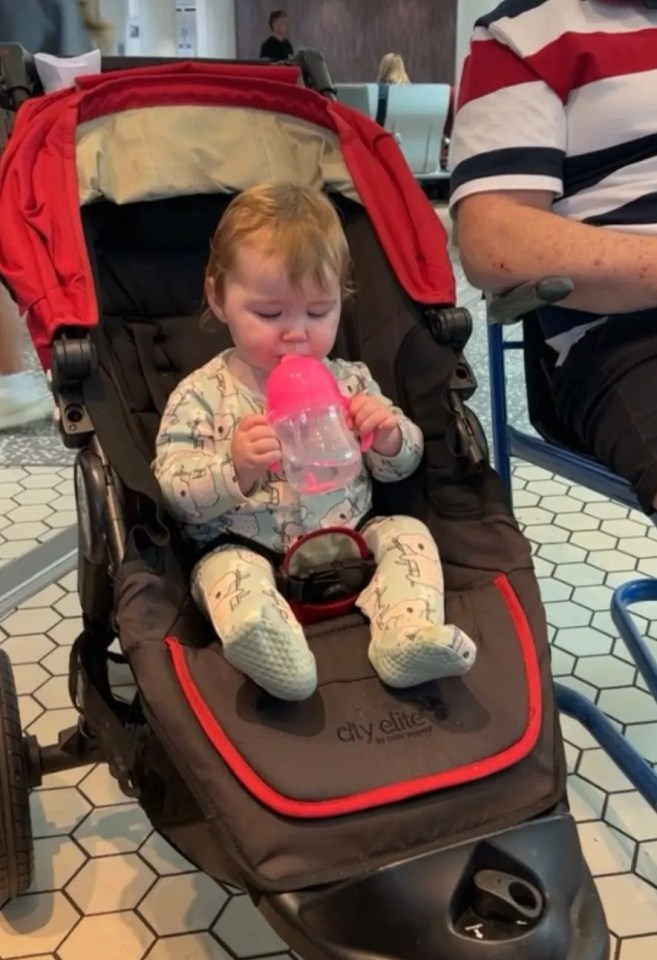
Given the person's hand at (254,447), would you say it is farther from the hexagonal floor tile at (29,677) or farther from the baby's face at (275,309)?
the hexagonal floor tile at (29,677)

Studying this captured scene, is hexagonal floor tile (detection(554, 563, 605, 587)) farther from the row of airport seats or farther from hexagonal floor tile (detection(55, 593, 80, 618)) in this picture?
the row of airport seats

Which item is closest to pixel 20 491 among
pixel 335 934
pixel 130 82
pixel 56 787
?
pixel 56 787

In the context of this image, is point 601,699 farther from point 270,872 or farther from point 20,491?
point 20,491

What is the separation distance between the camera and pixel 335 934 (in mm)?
671

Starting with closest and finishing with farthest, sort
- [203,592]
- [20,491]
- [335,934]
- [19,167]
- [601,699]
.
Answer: [335,934] < [203,592] < [19,167] < [601,699] < [20,491]

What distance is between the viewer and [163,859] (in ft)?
3.76

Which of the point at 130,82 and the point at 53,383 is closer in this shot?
the point at 53,383

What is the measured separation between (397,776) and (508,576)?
239 millimetres

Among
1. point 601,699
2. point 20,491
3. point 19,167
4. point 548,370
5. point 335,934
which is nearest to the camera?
point 335,934

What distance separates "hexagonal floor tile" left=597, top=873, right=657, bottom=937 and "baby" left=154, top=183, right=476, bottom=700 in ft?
1.50

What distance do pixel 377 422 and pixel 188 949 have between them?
576mm

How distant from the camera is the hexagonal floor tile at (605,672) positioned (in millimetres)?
1423

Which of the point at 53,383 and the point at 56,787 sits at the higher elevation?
the point at 53,383

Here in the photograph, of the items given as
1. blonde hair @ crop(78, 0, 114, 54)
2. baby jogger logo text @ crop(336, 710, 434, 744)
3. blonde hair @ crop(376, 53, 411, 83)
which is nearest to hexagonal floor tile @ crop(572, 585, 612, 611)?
baby jogger logo text @ crop(336, 710, 434, 744)
